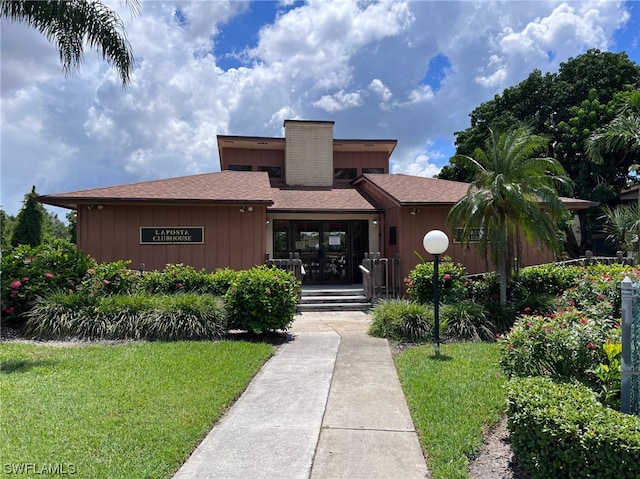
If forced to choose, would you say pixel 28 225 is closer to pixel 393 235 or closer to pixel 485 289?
pixel 393 235

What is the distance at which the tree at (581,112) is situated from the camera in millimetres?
20062

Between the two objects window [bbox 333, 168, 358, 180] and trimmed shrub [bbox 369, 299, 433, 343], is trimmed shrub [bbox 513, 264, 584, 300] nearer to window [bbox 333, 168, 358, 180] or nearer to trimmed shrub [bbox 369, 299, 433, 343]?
trimmed shrub [bbox 369, 299, 433, 343]

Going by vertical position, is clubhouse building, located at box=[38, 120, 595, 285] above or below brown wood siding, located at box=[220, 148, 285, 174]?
below

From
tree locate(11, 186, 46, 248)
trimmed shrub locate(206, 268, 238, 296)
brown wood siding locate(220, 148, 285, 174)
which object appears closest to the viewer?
trimmed shrub locate(206, 268, 238, 296)

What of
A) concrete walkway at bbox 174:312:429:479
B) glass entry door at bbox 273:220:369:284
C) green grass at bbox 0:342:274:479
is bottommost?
concrete walkway at bbox 174:312:429:479

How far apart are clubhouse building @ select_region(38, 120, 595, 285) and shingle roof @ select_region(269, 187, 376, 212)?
0.12ft

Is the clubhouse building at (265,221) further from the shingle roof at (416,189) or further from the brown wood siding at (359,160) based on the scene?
the brown wood siding at (359,160)

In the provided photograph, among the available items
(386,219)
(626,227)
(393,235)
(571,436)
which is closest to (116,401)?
(571,436)

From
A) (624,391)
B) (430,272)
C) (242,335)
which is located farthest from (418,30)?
(624,391)

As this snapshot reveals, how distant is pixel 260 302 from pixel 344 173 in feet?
41.2

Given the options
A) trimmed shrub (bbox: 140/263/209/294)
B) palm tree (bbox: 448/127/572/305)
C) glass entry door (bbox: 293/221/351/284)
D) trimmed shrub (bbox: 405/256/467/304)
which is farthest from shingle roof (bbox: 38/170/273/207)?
palm tree (bbox: 448/127/572/305)

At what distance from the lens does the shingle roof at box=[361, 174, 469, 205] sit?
495 inches

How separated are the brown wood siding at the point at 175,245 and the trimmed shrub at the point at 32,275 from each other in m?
2.06

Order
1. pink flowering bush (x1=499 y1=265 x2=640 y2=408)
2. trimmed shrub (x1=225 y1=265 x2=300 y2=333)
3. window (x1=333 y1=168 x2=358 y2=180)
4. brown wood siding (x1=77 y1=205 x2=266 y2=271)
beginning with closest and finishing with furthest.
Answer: pink flowering bush (x1=499 y1=265 x2=640 y2=408), trimmed shrub (x1=225 y1=265 x2=300 y2=333), brown wood siding (x1=77 y1=205 x2=266 y2=271), window (x1=333 y1=168 x2=358 y2=180)
